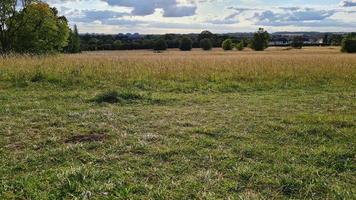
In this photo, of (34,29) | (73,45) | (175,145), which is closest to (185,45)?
(73,45)

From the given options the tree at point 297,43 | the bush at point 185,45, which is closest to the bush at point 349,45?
the tree at point 297,43

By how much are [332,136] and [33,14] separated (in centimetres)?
4748

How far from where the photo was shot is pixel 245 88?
50.9 ft

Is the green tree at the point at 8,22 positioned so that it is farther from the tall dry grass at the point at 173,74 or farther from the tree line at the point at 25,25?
the tall dry grass at the point at 173,74

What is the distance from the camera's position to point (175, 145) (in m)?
6.69

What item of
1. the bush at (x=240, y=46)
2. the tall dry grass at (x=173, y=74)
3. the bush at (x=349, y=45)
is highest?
the tall dry grass at (x=173, y=74)

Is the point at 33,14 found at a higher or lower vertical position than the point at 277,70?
higher

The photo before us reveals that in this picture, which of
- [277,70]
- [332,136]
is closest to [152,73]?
[277,70]

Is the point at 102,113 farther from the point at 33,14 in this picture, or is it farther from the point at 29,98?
the point at 33,14

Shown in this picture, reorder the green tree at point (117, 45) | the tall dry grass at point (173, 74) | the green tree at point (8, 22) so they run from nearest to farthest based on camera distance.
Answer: the tall dry grass at point (173, 74) → the green tree at point (8, 22) → the green tree at point (117, 45)

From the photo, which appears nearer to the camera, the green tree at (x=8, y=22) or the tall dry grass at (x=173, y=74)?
the tall dry grass at (x=173, y=74)

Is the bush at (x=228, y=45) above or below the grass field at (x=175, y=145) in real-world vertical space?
below

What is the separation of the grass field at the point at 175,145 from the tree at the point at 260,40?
259 ft

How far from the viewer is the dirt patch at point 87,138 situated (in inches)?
275
